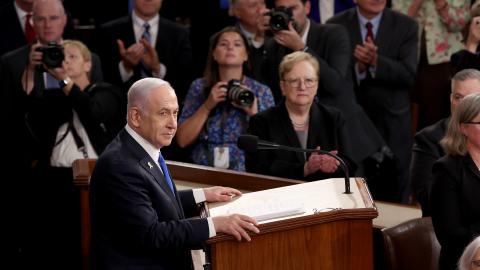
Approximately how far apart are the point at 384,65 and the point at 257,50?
0.81 m

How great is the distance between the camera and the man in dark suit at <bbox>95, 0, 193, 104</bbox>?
6777 millimetres

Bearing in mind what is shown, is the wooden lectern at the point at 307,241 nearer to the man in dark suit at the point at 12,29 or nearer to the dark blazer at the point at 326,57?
the dark blazer at the point at 326,57

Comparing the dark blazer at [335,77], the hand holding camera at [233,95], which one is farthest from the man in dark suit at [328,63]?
the hand holding camera at [233,95]

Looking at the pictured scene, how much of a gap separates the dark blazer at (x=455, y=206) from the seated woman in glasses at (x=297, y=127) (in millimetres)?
1216

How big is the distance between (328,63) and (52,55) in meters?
1.65

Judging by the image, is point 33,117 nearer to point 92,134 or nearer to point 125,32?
point 92,134

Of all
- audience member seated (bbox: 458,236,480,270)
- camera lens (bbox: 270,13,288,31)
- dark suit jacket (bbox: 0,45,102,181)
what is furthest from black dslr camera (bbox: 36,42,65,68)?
audience member seated (bbox: 458,236,480,270)

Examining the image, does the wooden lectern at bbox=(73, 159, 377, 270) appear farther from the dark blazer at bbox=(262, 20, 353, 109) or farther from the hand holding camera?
the dark blazer at bbox=(262, 20, 353, 109)

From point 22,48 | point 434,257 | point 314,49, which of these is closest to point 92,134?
point 22,48

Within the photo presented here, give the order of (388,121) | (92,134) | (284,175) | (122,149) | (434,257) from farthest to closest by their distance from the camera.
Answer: (388,121), (92,134), (284,175), (434,257), (122,149)

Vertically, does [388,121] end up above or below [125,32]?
below

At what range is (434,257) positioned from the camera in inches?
166

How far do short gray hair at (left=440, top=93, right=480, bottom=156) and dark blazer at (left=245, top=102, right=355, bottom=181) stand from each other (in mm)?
1144

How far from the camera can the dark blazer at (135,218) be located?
135 inches
